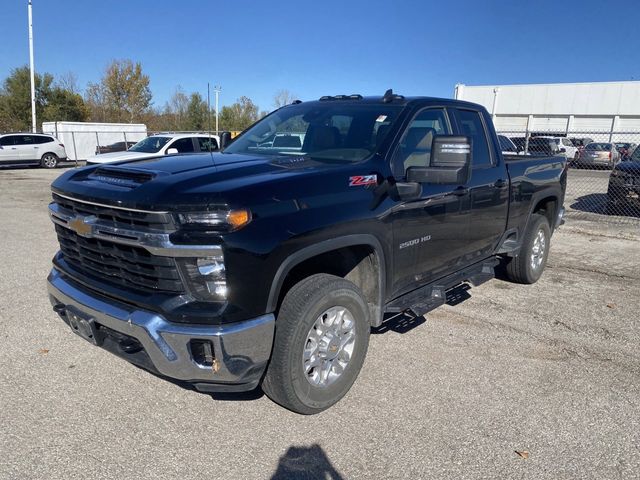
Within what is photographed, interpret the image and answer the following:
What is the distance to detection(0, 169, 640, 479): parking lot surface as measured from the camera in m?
2.69

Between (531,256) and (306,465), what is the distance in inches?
163

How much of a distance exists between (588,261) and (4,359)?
23.9 feet

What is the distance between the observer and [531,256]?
19.1 feet

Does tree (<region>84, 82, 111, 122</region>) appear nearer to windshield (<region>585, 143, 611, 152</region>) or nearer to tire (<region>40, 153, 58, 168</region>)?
tire (<region>40, 153, 58, 168</region>)

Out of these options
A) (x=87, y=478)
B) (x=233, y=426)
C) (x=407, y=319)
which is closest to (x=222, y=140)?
(x=407, y=319)

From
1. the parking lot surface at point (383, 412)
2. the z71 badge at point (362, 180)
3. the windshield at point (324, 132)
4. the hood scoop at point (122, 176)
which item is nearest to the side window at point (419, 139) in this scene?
the windshield at point (324, 132)

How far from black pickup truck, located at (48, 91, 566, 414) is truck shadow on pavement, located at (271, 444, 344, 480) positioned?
275 mm

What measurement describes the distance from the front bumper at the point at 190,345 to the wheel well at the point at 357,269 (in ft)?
2.14

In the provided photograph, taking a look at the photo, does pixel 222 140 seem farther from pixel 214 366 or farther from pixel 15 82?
pixel 15 82

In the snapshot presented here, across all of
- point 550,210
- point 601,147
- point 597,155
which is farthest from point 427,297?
point 601,147

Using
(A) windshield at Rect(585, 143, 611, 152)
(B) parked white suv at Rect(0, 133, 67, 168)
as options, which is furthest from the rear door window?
(A) windshield at Rect(585, 143, 611, 152)

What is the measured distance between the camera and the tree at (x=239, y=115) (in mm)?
49312

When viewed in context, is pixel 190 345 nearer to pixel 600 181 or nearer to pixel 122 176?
pixel 122 176

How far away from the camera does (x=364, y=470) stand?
2662 millimetres
